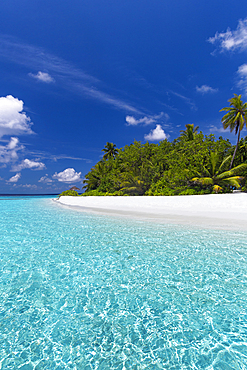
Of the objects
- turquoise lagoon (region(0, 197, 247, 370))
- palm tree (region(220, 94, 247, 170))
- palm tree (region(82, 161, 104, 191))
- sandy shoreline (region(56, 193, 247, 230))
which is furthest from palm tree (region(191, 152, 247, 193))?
palm tree (region(82, 161, 104, 191))

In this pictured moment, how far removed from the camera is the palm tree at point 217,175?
1756cm

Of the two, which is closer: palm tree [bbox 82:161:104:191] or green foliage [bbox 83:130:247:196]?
green foliage [bbox 83:130:247:196]

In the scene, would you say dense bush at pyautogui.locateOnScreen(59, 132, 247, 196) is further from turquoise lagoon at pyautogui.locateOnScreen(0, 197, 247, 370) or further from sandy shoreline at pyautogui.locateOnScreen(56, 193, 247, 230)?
turquoise lagoon at pyautogui.locateOnScreen(0, 197, 247, 370)

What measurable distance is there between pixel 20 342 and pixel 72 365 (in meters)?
0.94

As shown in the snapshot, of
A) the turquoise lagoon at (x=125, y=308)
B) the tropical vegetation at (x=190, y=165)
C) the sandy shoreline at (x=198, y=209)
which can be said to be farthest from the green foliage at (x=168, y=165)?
the turquoise lagoon at (x=125, y=308)

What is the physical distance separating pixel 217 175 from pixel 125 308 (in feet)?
63.2

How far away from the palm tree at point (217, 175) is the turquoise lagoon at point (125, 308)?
12.6 m

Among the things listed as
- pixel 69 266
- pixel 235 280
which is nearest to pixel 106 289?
pixel 69 266

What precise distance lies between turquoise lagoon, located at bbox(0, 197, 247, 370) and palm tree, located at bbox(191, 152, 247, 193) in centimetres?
1257

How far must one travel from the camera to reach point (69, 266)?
511 cm

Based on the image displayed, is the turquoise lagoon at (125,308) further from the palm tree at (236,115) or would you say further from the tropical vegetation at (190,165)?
the palm tree at (236,115)

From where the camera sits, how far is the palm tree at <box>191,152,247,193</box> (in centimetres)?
1756

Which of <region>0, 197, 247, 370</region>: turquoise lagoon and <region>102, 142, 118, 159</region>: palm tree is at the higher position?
<region>102, 142, 118, 159</region>: palm tree

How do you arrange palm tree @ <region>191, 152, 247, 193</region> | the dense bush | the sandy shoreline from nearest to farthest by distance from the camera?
the sandy shoreline < palm tree @ <region>191, 152, 247, 193</region> < the dense bush
